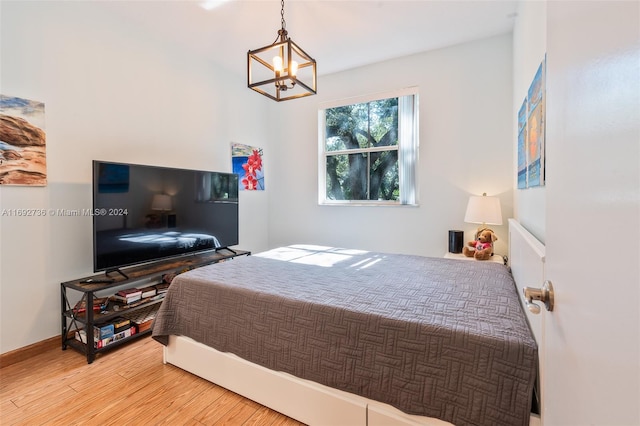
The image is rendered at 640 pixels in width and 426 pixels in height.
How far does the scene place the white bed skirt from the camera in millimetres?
1297

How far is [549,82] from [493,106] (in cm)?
276

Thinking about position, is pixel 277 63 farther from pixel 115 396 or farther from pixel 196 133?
pixel 115 396

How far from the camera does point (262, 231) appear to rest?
4430 millimetres

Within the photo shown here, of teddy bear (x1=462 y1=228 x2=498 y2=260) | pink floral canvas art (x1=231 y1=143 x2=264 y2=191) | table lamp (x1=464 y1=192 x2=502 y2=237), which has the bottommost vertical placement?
teddy bear (x1=462 y1=228 x2=498 y2=260)

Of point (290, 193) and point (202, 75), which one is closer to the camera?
point (202, 75)

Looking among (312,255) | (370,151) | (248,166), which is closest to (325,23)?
(370,151)

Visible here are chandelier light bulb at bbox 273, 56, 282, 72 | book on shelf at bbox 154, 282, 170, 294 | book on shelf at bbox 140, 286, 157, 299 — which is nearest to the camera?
chandelier light bulb at bbox 273, 56, 282, 72

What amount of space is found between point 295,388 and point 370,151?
3.04 metres

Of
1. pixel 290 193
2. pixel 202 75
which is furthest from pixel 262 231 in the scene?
pixel 202 75

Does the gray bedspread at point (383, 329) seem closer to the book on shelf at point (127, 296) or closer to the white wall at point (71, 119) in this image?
the book on shelf at point (127, 296)

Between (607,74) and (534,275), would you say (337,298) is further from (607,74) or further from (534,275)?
(607,74)

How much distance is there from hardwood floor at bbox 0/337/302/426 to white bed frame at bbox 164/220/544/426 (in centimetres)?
7

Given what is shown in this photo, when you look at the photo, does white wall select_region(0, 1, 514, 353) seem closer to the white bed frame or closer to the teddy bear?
the teddy bear

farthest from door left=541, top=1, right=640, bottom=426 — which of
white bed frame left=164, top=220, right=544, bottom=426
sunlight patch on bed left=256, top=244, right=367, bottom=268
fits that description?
sunlight patch on bed left=256, top=244, right=367, bottom=268
